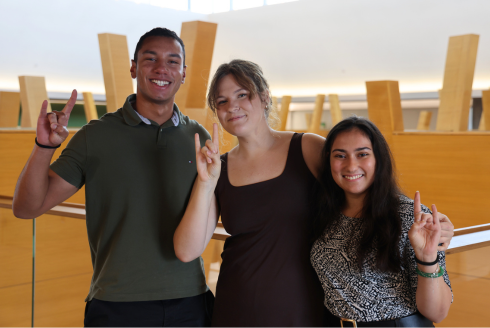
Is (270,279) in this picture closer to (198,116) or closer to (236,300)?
(236,300)

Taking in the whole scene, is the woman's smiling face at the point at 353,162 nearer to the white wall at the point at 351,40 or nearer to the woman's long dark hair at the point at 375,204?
the woman's long dark hair at the point at 375,204

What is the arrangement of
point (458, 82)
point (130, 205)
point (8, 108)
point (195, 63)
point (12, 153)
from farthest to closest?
point (8, 108)
point (458, 82)
point (12, 153)
point (195, 63)
point (130, 205)

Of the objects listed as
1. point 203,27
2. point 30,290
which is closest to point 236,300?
point 30,290

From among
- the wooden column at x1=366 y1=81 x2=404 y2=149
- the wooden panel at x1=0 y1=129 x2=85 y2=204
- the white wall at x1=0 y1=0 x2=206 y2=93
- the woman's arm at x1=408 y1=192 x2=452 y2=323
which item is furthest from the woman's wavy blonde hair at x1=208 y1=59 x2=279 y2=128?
the white wall at x1=0 y1=0 x2=206 y2=93

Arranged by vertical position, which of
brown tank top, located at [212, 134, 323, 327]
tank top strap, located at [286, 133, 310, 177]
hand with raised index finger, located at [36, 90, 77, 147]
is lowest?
brown tank top, located at [212, 134, 323, 327]

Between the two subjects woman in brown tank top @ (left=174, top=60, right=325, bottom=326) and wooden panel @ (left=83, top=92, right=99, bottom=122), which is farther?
wooden panel @ (left=83, top=92, right=99, bottom=122)

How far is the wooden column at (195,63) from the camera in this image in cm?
416

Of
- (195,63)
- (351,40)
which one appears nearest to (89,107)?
(195,63)

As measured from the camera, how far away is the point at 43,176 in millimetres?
1490

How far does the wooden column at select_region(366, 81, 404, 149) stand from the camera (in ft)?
18.2

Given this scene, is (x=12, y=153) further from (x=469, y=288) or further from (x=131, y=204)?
(x=469, y=288)

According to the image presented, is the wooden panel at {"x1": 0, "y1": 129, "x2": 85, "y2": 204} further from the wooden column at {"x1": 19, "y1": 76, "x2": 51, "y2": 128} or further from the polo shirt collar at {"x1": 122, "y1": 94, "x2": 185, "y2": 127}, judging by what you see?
the polo shirt collar at {"x1": 122, "y1": 94, "x2": 185, "y2": 127}

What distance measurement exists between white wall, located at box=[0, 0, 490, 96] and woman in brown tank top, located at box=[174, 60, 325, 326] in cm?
836

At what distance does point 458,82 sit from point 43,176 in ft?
17.8
